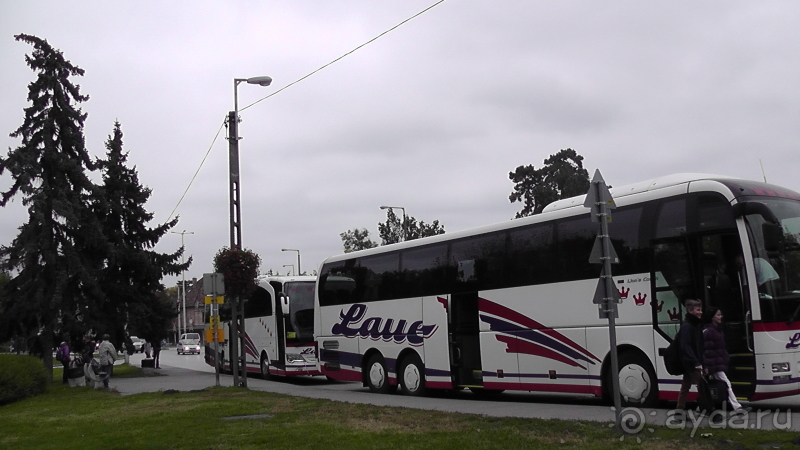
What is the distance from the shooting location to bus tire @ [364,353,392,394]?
20.4 meters

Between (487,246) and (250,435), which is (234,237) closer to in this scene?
(487,246)

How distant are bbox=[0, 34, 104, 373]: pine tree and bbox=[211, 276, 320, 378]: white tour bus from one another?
7.07 m

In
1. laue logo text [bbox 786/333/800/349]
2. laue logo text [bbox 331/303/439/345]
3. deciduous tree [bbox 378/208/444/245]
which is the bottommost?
laue logo text [bbox 786/333/800/349]

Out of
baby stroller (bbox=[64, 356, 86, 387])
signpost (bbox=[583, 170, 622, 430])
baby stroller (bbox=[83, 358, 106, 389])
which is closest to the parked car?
baby stroller (bbox=[64, 356, 86, 387])

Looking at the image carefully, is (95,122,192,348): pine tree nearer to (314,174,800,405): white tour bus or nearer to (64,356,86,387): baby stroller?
(64,356,86,387): baby stroller

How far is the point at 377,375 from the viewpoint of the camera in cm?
2070

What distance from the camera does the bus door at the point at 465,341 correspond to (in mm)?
17750

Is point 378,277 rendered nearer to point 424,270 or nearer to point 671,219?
point 424,270

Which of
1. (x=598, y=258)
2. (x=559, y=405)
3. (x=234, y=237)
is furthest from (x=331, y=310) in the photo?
(x=598, y=258)

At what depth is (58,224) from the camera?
30.6 m

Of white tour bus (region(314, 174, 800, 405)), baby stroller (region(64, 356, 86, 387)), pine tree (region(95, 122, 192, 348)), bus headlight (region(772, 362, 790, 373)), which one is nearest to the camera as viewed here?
bus headlight (region(772, 362, 790, 373))

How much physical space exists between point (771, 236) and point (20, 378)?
18.7 m

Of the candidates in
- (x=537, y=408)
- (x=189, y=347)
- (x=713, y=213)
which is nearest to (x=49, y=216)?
(x=537, y=408)

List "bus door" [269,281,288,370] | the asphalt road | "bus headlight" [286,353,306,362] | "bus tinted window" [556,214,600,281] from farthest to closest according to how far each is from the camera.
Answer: "bus door" [269,281,288,370] → "bus headlight" [286,353,306,362] → "bus tinted window" [556,214,600,281] → the asphalt road
